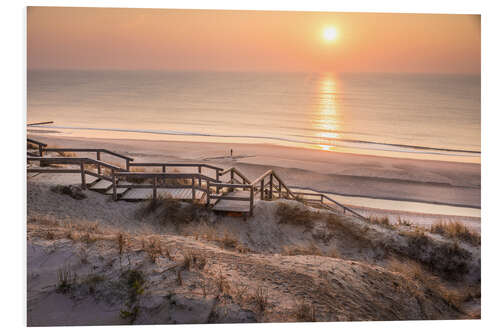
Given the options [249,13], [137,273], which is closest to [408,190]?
[249,13]

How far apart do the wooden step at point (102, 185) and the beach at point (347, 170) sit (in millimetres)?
7847

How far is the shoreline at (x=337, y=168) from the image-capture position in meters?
15.1

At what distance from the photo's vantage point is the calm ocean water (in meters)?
20.9

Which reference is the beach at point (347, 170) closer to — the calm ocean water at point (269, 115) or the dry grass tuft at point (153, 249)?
the calm ocean water at point (269, 115)

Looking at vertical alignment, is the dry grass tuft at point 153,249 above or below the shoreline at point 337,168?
below

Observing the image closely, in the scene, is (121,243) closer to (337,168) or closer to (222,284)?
(222,284)

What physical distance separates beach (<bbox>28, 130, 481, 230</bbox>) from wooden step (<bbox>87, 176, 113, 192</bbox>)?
7.85 metres

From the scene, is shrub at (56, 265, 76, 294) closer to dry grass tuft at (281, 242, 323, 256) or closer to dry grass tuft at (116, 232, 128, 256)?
dry grass tuft at (116, 232, 128, 256)

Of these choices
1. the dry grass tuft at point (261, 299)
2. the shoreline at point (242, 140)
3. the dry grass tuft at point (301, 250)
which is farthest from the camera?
the shoreline at point (242, 140)

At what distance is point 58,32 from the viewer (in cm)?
691

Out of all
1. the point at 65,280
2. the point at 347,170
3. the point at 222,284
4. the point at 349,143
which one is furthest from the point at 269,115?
the point at 65,280

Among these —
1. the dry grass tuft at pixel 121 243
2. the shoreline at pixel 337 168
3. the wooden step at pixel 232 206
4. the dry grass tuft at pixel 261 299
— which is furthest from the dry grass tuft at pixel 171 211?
the shoreline at pixel 337 168

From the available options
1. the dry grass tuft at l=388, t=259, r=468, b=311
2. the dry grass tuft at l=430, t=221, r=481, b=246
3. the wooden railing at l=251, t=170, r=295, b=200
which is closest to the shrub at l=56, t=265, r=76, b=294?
the wooden railing at l=251, t=170, r=295, b=200

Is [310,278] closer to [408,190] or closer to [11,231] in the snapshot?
[11,231]
